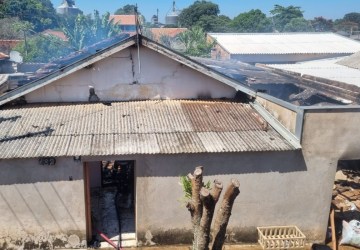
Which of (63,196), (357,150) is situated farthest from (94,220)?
(357,150)

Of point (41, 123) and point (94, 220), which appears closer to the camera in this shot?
point (41, 123)

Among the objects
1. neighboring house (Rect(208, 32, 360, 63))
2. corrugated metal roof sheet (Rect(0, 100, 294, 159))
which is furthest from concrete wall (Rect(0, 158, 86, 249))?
neighboring house (Rect(208, 32, 360, 63))

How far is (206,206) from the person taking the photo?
5281 millimetres

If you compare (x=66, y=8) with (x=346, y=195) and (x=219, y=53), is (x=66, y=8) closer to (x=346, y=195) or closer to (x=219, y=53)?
(x=219, y=53)

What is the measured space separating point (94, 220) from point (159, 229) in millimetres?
2553

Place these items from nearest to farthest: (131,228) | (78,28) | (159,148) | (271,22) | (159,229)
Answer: (159,148) → (159,229) → (131,228) → (78,28) → (271,22)

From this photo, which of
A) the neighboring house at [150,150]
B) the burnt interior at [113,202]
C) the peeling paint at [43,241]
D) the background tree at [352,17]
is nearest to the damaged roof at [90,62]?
the neighboring house at [150,150]

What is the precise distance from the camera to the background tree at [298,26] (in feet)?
208

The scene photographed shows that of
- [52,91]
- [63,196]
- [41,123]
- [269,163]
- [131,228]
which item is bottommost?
[131,228]

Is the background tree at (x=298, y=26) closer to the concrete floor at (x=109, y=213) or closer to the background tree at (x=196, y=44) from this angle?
the background tree at (x=196, y=44)

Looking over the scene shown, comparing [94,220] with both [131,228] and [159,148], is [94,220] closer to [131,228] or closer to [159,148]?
[131,228]

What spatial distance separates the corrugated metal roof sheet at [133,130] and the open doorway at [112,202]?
1.07 metres

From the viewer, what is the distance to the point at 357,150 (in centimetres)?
977

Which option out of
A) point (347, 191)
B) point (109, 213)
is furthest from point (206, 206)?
point (347, 191)
